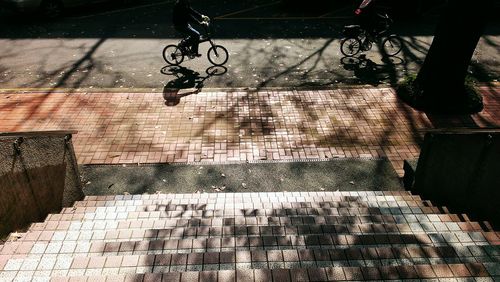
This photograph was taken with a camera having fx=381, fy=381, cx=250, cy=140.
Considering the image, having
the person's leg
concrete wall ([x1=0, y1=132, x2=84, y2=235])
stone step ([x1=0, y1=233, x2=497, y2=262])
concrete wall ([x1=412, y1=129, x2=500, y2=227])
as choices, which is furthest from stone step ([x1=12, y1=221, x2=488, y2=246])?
the person's leg

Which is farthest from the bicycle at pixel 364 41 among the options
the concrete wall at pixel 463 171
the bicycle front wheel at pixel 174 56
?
the concrete wall at pixel 463 171

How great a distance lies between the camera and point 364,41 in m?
12.3

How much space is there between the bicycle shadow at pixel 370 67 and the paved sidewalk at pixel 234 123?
93 cm

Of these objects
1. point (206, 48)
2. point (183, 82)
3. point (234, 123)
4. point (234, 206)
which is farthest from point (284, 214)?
point (206, 48)

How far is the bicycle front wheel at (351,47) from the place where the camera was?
1231cm

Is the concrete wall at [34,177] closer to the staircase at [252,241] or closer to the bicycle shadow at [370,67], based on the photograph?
the staircase at [252,241]

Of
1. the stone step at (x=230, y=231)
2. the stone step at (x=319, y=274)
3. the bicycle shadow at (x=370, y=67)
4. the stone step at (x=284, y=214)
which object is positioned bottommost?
the bicycle shadow at (x=370, y=67)

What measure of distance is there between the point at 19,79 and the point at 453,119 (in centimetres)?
1181

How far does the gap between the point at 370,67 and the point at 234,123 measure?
17.7ft

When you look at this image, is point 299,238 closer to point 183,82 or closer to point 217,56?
point 183,82

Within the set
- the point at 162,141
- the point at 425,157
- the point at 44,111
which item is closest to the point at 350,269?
the point at 425,157

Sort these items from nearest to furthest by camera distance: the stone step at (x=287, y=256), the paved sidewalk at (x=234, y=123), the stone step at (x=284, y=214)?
1. the stone step at (x=287, y=256)
2. the stone step at (x=284, y=214)
3. the paved sidewalk at (x=234, y=123)

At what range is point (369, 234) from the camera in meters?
4.64

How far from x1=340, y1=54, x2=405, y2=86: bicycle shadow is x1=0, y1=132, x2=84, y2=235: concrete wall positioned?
8336 millimetres
